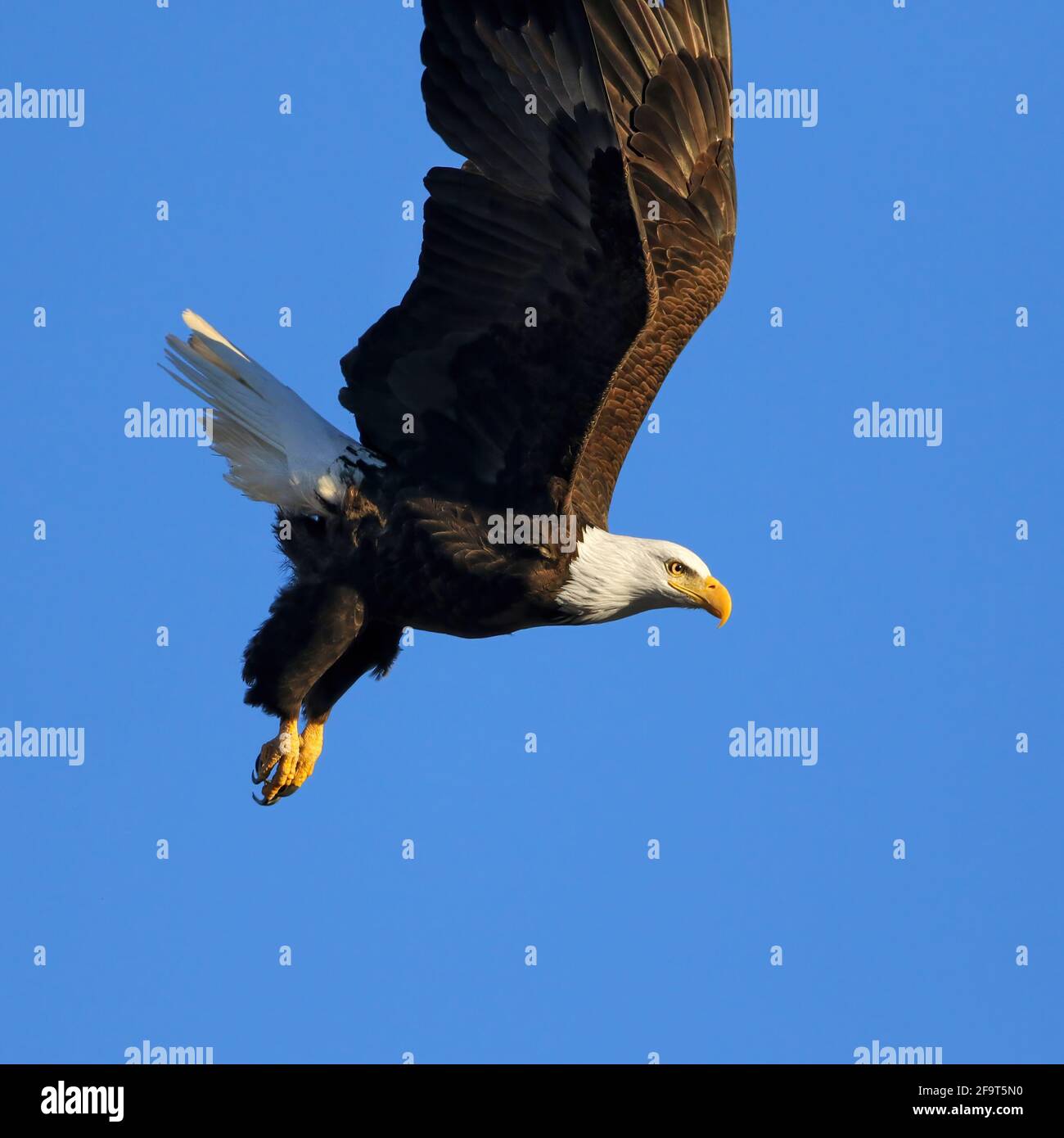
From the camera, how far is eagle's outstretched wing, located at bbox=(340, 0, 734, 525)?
346 inches

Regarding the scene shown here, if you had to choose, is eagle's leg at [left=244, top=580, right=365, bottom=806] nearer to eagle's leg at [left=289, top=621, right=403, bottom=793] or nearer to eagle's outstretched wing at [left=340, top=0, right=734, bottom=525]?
eagle's leg at [left=289, top=621, right=403, bottom=793]

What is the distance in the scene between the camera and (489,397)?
9281 mm

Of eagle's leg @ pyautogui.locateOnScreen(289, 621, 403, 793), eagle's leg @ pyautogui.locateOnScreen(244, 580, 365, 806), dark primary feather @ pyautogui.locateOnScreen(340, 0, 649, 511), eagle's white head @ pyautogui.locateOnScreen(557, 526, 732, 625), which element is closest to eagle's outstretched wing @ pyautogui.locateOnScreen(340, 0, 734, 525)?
dark primary feather @ pyautogui.locateOnScreen(340, 0, 649, 511)

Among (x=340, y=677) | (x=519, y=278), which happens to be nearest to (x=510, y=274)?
(x=519, y=278)

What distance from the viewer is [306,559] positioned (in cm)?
966

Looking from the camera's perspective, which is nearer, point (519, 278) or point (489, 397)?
point (519, 278)

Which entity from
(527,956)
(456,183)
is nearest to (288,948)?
(527,956)

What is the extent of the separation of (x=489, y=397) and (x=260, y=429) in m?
1.15

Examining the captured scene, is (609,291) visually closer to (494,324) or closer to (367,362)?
(494,324)

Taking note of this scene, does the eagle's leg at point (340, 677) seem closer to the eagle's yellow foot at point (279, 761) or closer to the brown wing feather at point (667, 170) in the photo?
the eagle's yellow foot at point (279, 761)

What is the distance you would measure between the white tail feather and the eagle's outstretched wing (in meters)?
0.21

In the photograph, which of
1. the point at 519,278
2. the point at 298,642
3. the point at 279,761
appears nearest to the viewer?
the point at 519,278

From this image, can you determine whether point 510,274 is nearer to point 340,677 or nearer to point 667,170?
point 667,170

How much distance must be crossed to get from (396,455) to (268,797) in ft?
6.15
